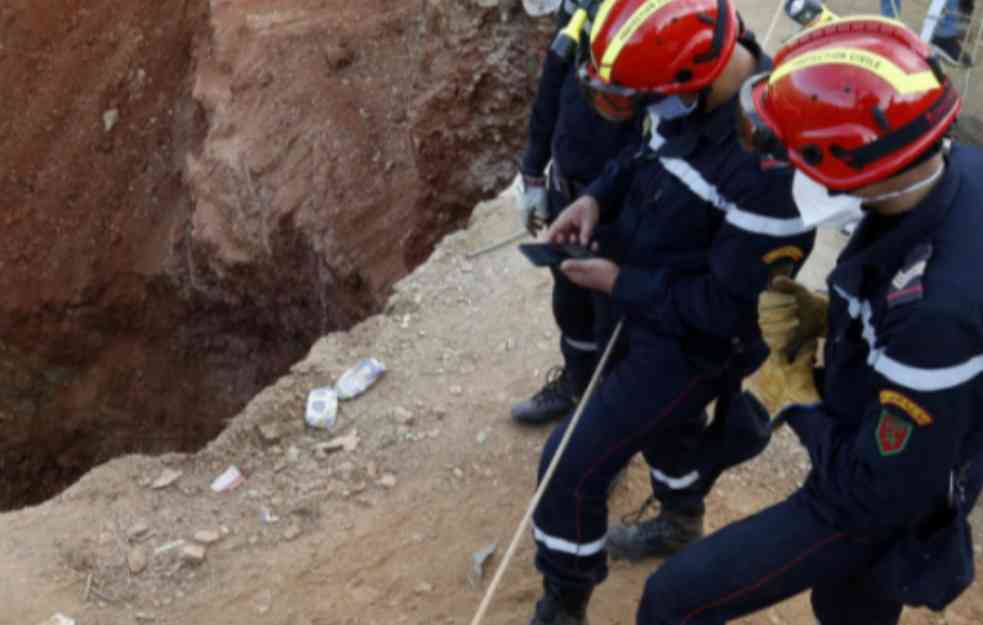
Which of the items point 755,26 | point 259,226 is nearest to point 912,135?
point 755,26

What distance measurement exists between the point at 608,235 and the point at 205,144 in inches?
251

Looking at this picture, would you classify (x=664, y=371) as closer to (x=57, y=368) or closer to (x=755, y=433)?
(x=755, y=433)

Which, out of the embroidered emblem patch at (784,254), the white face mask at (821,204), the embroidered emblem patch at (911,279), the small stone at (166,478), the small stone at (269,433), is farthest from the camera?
the small stone at (269,433)

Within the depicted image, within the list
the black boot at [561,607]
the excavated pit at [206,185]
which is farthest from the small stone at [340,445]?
the excavated pit at [206,185]

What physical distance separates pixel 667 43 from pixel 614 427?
1.24 metres

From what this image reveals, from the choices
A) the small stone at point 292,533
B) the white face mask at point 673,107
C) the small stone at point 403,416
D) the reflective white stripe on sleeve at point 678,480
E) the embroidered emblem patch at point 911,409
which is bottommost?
the small stone at point 292,533

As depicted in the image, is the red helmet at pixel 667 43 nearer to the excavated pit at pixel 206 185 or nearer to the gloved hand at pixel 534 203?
the gloved hand at pixel 534 203

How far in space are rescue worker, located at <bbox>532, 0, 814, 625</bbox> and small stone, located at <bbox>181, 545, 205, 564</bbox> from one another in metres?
1.63

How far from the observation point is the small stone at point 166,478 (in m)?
5.10

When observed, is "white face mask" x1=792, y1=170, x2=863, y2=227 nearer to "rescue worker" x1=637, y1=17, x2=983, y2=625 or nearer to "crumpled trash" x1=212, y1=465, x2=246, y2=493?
"rescue worker" x1=637, y1=17, x2=983, y2=625

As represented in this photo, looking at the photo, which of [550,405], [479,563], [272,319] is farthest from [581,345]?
[272,319]

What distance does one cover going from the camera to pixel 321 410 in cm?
534

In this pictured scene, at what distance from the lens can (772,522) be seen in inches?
116

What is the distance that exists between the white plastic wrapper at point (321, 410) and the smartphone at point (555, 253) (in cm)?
193
